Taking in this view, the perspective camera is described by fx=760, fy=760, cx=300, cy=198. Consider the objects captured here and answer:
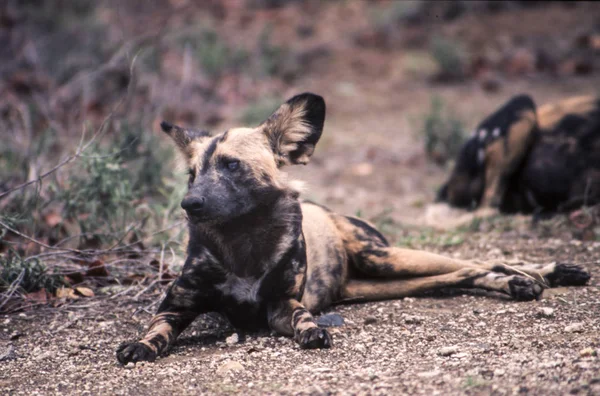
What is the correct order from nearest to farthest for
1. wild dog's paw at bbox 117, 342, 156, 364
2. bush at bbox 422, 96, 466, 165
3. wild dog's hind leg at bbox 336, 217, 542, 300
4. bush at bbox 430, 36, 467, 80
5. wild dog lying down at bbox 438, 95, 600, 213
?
1. wild dog's paw at bbox 117, 342, 156, 364
2. wild dog's hind leg at bbox 336, 217, 542, 300
3. wild dog lying down at bbox 438, 95, 600, 213
4. bush at bbox 422, 96, 466, 165
5. bush at bbox 430, 36, 467, 80

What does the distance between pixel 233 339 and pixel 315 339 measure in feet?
1.40

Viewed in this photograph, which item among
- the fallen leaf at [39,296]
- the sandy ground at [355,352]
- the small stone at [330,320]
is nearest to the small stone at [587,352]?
the sandy ground at [355,352]

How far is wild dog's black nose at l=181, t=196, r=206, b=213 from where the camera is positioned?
9.67 ft

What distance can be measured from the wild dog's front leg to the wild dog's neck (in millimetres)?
188

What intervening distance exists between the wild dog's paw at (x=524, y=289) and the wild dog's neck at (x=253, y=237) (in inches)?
42.7

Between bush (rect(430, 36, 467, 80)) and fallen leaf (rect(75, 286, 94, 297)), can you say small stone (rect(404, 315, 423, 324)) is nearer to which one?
fallen leaf (rect(75, 286, 94, 297))

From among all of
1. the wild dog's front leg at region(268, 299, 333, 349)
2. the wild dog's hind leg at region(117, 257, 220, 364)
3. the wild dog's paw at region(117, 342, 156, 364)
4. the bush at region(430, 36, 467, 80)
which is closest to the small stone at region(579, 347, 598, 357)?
the wild dog's front leg at region(268, 299, 333, 349)

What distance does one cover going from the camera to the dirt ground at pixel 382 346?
254 centimetres

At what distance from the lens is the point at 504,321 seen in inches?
128

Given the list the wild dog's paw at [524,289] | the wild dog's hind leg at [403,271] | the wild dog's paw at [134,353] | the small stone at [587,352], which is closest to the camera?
the small stone at [587,352]

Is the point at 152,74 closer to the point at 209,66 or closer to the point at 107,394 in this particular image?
the point at 209,66

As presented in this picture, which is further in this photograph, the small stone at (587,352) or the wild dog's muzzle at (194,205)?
the wild dog's muzzle at (194,205)

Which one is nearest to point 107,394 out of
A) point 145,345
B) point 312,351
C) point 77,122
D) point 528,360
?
point 145,345

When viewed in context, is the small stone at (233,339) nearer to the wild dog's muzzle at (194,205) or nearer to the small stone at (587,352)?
the wild dog's muzzle at (194,205)
